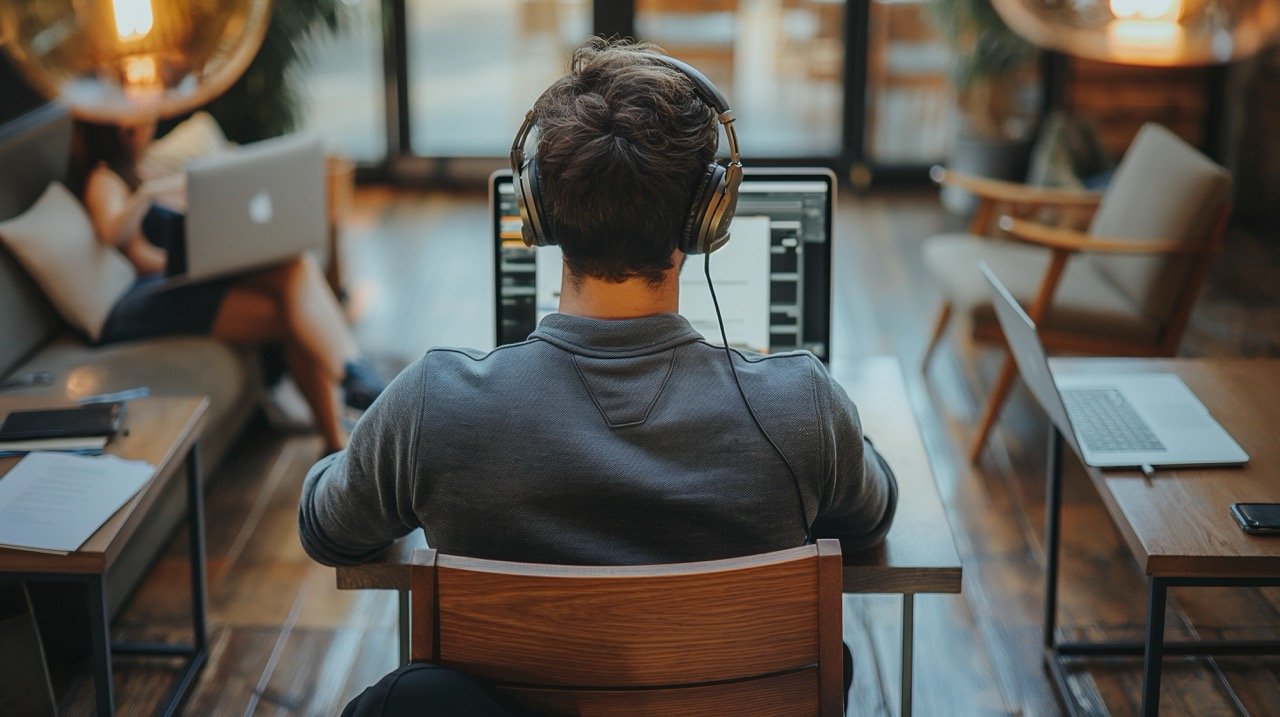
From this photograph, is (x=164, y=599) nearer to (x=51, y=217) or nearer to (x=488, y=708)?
(x=51, y=217)

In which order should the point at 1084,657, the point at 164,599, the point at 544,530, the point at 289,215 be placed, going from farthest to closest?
the point at 289,215 < the point at 164,599 < the point at 1084,657 < the point at 544,530

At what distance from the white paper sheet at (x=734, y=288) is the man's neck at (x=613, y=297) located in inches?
21.2

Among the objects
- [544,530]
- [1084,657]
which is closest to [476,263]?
[1084,657]

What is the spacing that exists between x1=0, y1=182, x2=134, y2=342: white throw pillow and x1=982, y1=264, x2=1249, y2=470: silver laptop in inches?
83.8

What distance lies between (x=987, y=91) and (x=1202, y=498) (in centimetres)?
396

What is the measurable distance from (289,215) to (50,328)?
24.6 inches

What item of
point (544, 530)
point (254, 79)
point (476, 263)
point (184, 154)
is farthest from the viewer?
point (476, 263)

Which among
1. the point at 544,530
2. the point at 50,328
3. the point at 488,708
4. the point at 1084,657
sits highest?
the point at 544,530

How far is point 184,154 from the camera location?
379 cm

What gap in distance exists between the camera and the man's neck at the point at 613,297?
141 centimetres

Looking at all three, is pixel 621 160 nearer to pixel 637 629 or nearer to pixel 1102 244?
pixel 637 629

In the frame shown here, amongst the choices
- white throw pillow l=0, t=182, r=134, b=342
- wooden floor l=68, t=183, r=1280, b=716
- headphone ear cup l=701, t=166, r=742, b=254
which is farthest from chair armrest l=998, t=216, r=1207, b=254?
white throw pillow l=0, t=182, r=134, b=342

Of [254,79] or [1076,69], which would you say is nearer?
[254,79]

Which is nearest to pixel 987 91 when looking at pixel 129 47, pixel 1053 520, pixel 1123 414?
pixel 1053 520
